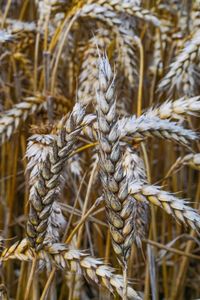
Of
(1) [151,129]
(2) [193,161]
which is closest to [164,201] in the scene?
(1) [151,129]

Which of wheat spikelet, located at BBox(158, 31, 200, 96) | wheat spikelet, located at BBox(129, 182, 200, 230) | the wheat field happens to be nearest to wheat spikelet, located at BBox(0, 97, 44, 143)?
the wheat field

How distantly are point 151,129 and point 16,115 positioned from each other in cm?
46

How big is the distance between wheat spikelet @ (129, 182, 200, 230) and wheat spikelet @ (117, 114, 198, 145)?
21 cm

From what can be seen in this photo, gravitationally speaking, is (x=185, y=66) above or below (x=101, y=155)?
above

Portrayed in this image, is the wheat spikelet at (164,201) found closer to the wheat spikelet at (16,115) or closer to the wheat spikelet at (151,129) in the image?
the wheat spikelet at (151,129)

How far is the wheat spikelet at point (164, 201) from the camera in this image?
3.14ft

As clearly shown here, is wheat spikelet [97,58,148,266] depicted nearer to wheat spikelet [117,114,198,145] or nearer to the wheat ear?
the wheat ear

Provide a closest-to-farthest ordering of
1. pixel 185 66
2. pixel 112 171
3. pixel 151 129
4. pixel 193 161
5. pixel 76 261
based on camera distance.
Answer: pixel 112 171 < pixel 76 261 < pixel 151 129 < pixel 193 161 < pixel 185 66

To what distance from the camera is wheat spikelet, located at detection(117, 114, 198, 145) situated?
1180 millimetres

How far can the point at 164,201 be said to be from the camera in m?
0.98

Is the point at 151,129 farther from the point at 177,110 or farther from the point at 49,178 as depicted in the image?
the point at 49,178

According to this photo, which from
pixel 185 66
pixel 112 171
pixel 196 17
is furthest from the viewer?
pixel 196 17

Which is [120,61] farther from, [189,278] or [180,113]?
[189,278]

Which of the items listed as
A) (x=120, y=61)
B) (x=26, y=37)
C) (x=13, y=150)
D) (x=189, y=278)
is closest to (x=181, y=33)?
(x=120, y=61)
